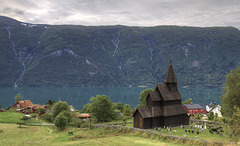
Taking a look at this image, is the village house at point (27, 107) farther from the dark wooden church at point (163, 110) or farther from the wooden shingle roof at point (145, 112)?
the dark wooden church at point (163, 110)

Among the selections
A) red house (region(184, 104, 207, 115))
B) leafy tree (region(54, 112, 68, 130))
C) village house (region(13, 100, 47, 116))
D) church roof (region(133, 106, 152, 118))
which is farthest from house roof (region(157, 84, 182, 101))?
village house (region(13, 100, 47, 116))

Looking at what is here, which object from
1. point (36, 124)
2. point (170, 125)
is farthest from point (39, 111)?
point (170, 125)

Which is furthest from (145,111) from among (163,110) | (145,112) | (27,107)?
(27,107)

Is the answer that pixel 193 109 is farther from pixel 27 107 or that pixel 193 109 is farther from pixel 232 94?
pixel 27 107

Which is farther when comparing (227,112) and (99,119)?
(99,119)

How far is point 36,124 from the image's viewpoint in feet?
203

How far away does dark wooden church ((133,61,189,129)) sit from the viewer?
41812mm

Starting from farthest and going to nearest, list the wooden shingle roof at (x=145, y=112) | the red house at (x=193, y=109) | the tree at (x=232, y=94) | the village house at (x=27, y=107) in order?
the village house at (x=27, y=107), the red house at (x=193, y=109), the wooden shingle roof at (x=145, y=112), the tree at (x=232, y=94)

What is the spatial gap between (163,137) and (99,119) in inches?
1084

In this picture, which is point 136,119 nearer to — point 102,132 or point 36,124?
point 102,132

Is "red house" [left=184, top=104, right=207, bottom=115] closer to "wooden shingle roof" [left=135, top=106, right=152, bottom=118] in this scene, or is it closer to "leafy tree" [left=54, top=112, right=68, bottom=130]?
"wooden shingle roof" [left=135, top=106, right=152, bottom=118]

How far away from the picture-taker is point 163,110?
140 feet

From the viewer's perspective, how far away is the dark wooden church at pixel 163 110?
41812 mm

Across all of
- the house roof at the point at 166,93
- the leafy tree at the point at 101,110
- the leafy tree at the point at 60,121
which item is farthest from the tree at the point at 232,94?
the leafy tree at the point at 60,121
